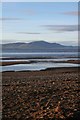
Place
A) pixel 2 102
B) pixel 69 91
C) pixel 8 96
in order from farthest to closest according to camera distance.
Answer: pixel 69 91, pixel 8 96, pixel 2 102

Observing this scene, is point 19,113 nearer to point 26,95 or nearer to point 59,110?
point 59,110

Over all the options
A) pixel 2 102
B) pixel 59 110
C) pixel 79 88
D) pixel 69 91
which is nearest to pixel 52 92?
pixel 69 91

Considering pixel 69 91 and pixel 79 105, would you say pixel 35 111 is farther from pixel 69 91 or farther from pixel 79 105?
pixel 69 91

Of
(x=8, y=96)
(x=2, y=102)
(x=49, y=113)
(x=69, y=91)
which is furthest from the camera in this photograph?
(x=69, y=91)

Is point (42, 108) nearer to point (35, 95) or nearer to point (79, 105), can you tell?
point (79, 105)

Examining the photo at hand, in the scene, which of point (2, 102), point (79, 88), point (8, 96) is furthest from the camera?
point (79, 88)

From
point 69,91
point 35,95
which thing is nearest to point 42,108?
point 35,95

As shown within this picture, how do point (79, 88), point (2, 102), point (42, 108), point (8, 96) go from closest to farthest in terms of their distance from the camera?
point (42, 108), point (2, 102), point (8, 96), point (79, 88)

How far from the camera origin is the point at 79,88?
2088 cm

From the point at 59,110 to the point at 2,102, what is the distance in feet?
12.1

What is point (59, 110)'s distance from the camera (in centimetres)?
1418

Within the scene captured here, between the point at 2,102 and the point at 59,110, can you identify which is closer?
the point at 59,110

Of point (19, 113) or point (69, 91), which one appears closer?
point (19, 113)

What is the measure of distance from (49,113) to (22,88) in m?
7.94
